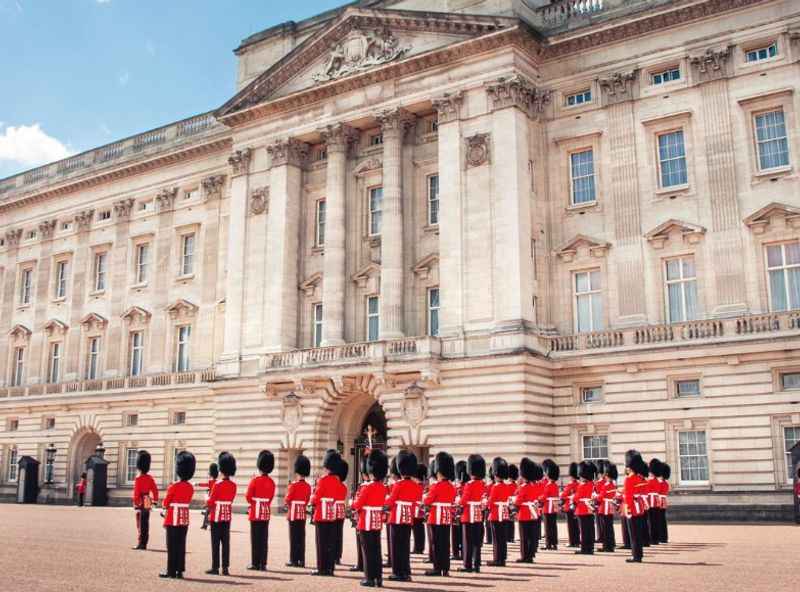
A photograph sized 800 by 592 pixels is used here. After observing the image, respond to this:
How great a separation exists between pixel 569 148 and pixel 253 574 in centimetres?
2168

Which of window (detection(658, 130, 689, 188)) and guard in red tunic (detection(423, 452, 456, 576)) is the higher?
window (detection(658, 130, 689, 188))

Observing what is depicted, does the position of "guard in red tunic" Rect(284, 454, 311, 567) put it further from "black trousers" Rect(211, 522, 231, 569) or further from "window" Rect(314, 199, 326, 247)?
"window" Rect(314, 199, 326, 247)

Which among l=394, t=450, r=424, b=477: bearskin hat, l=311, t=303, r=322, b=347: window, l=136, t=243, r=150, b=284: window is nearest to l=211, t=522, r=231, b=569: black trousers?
l=394, t=450, r=424, b=477: bearskin hat

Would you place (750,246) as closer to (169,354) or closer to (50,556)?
(50,556)

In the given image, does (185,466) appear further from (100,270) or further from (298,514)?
(100,270)

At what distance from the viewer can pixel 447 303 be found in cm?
3141

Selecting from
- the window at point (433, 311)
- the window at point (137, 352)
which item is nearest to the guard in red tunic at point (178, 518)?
the window at point (433, 311)

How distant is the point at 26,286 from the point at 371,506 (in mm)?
40990

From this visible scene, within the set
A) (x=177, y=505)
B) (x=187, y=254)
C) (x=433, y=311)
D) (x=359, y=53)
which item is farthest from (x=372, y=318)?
(x=177, y=505)

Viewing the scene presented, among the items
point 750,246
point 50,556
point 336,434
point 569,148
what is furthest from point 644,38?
point 50,556

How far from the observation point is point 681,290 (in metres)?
29.4

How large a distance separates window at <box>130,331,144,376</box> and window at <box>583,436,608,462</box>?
22.2 m

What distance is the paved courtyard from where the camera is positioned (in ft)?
41.0

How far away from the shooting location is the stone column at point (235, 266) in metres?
36.4
